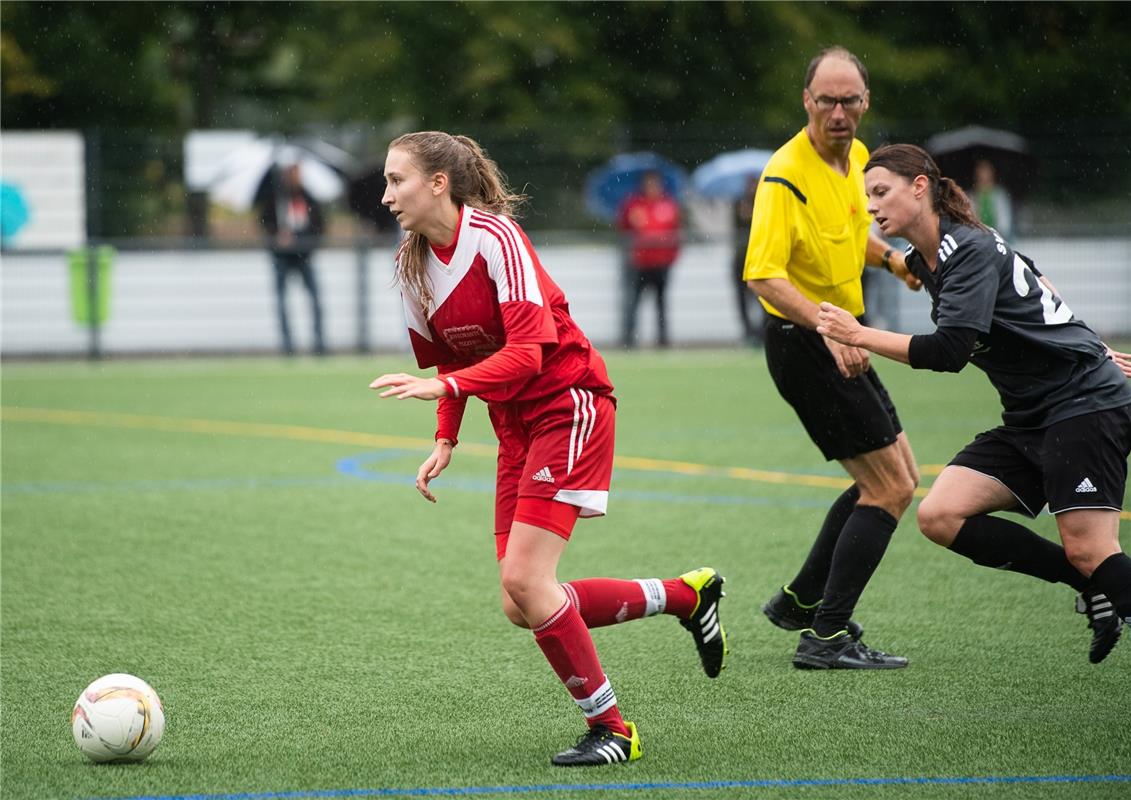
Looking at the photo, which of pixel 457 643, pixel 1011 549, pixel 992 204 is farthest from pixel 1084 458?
pixel 992 204

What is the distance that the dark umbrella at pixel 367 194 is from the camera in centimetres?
2141

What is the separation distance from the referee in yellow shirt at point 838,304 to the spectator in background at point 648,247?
1366 cm

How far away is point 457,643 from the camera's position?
569cm

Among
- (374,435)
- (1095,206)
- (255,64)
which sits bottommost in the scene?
(374,435)

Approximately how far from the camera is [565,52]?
102ft

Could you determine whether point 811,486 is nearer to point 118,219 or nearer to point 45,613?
point 45,613

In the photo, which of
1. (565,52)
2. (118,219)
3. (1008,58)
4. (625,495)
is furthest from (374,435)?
(1008,58)

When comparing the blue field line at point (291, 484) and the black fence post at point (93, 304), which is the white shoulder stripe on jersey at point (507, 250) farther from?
the black fence post at point (93, 304)

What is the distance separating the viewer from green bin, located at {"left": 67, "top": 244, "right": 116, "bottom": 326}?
18672 millimetres

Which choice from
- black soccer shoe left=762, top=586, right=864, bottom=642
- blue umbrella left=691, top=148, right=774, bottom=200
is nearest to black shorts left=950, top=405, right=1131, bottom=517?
black soccer shoe left=762, top=586, right=864, bottom=642

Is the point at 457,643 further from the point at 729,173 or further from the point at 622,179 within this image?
the point at 622,179

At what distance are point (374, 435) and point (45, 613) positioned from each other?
5.79 metres

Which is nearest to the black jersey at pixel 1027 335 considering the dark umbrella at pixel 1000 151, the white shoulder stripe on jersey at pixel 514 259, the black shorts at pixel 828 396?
the black shorts at pixel 828 396

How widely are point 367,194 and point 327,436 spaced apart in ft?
34.7
